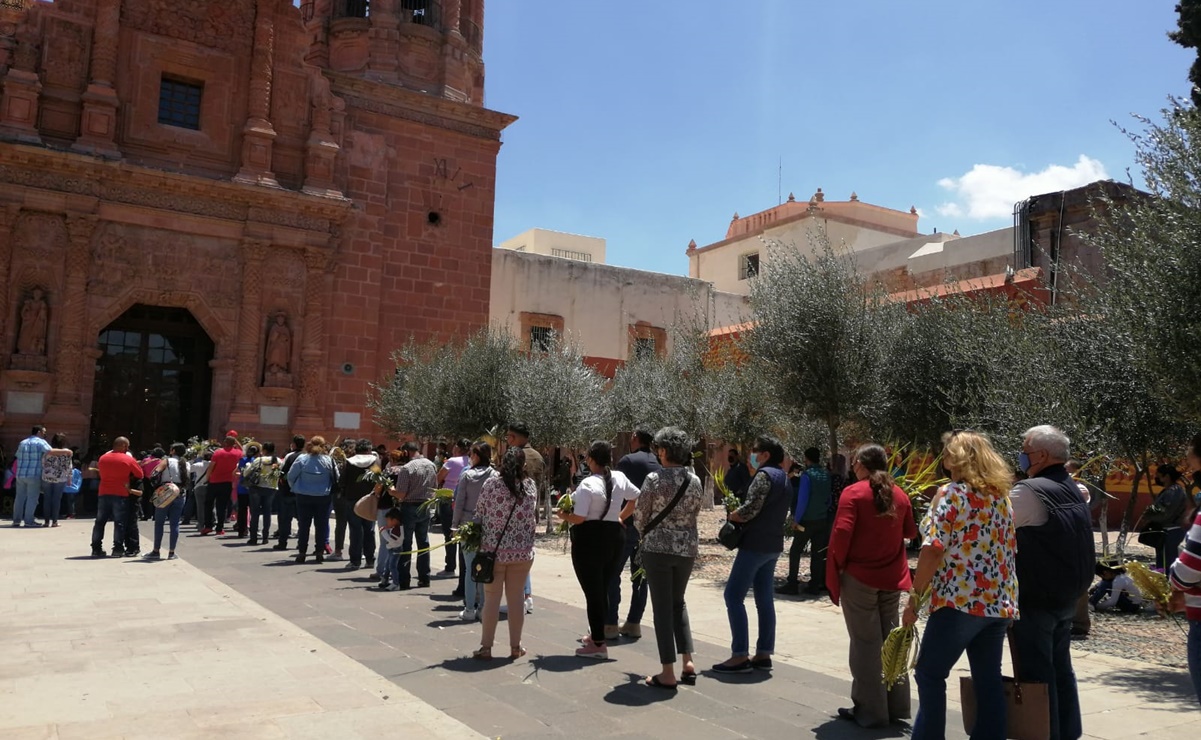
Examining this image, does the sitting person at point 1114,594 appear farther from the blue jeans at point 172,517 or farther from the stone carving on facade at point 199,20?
the stone carving on facade at point 199,20

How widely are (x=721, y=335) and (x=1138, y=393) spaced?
635 inches

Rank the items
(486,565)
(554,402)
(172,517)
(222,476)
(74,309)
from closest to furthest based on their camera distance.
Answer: (486,565), (172,517), (222,476), (554,402), (74,309)

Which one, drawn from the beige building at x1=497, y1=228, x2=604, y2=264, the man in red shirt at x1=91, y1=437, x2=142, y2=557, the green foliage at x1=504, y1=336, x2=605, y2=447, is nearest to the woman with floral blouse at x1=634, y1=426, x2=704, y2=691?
the man in red shirt at x1=91, y1=437, x2=142, y2=557

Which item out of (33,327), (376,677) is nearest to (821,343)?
(376,677)

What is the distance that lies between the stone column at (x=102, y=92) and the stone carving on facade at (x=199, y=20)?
1.58ft

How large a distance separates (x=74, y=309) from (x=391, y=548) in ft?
45.9

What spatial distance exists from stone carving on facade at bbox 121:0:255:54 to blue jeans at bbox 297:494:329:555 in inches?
613

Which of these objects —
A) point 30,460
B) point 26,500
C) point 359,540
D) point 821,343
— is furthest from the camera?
point 26,500

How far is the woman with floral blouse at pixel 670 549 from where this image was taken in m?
6.04

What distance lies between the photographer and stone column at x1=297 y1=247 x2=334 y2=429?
22.3 m

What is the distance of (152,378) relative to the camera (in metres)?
22.1

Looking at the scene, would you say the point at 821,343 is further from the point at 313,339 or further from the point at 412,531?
the point at 313,339

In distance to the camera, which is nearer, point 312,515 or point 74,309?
point 312,515

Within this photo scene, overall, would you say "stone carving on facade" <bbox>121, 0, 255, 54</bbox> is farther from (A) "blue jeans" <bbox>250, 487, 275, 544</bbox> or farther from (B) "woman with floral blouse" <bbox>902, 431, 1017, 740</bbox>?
(B) "woman with floral blouse" <bbox>902, 431, 1017, 740</bbox>
